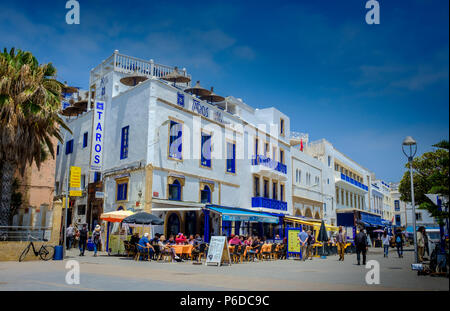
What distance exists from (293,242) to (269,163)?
10579 mm

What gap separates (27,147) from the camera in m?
18.3

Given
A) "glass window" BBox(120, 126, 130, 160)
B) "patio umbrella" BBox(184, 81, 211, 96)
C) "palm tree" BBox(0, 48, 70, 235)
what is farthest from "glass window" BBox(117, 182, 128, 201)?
"patio umbrella" BBox(184, 81, 211, 96)

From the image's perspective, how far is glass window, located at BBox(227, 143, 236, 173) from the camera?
1112 inches

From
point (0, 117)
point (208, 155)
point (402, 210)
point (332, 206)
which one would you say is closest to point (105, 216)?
point (0, 117)

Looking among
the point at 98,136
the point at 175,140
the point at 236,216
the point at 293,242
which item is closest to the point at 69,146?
the point at 98,136

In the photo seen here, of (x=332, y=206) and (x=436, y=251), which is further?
(x=332, y=206)

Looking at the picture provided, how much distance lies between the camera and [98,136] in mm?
25469

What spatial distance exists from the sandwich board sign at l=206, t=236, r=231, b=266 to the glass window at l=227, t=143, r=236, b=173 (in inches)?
480

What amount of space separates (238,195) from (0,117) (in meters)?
16.0

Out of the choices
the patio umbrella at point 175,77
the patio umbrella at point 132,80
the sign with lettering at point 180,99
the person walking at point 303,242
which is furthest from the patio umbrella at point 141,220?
the patio umbrella at point 175,77

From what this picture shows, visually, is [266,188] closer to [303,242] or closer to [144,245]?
[303,242]

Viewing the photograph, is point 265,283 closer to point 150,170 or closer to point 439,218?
point 439,218

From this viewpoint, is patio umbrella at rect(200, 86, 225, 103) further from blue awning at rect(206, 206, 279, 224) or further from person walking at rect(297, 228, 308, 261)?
person walking at rect(297, 228, 308, 261)

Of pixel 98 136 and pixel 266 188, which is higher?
pixel 98 136
